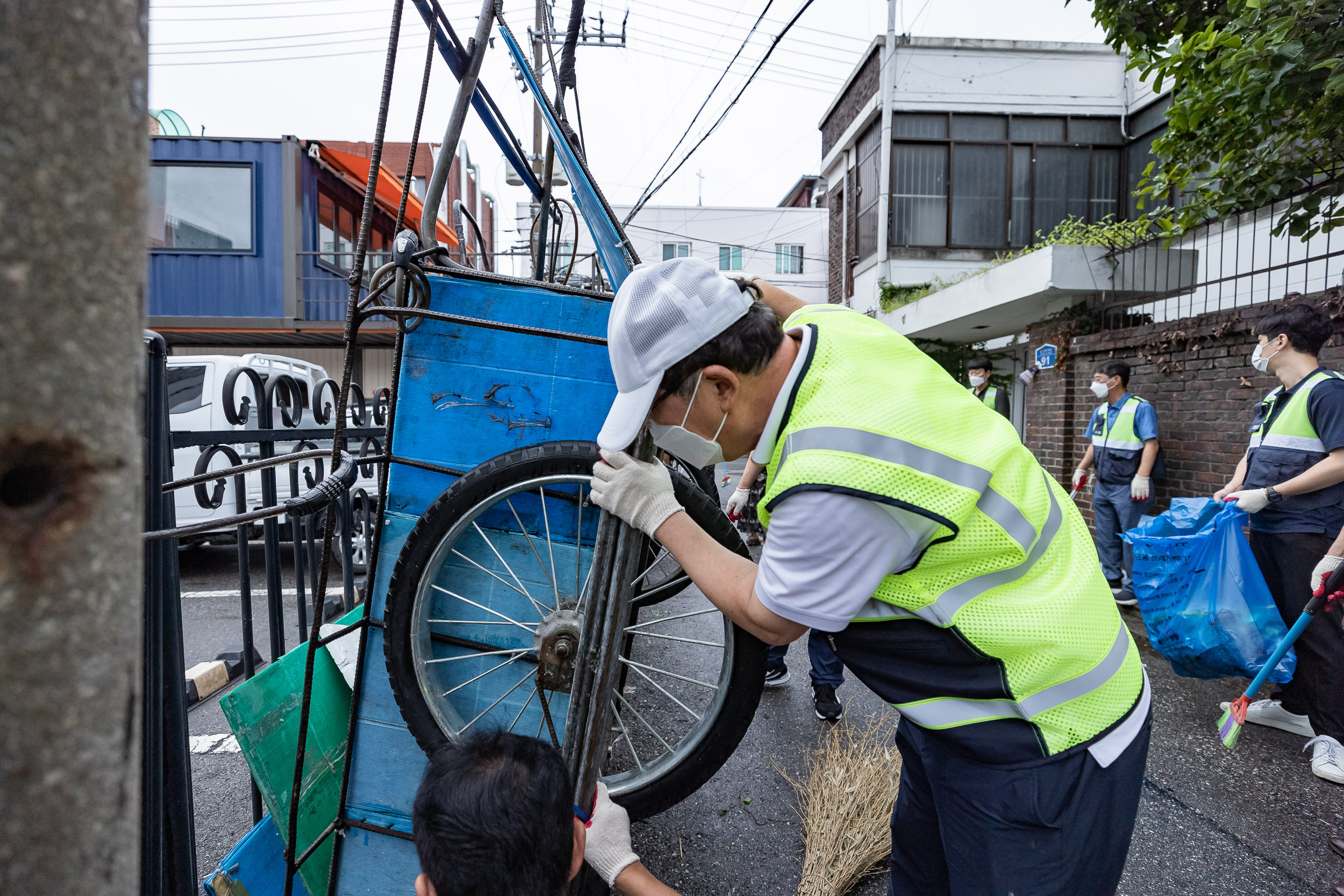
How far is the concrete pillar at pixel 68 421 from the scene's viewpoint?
0.37m

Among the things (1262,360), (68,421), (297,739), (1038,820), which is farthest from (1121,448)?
(68,421)

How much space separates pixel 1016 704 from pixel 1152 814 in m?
2.15

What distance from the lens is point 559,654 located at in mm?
1884

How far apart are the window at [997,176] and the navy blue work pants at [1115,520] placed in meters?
8.37

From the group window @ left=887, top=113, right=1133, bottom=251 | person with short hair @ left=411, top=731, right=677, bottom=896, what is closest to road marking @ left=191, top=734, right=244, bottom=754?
person with short hair @ left=411, top=731, right=677, bottom=896

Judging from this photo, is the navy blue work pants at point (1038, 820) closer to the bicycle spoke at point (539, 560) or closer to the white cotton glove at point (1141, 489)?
the bicycle spoke at point (539, 560)

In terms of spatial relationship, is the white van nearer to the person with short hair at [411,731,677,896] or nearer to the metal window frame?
the person with short hair at [411,731,677,896]

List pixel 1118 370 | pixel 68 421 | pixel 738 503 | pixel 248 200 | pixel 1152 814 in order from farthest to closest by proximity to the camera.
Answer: pixel 248 200 < pixel 1118 370 < pixel 738 503 < pixel 1152 814 < pixel 68 421

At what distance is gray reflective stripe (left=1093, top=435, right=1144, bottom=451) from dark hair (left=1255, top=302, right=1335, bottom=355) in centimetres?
213

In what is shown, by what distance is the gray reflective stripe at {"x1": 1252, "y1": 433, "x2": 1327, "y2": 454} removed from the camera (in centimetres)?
321

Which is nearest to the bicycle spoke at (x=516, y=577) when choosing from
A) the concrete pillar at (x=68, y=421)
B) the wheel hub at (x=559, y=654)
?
the wheel hub at (x=559, y=654)

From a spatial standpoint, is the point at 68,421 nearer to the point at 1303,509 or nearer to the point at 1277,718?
the point at 1303,509

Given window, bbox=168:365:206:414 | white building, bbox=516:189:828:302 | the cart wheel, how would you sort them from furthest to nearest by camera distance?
white building, bbox=516:189:828:302
window, bbox=168:365:206:414
the cart wheel

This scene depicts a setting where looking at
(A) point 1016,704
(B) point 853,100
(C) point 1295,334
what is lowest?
(A) point 1016,704
